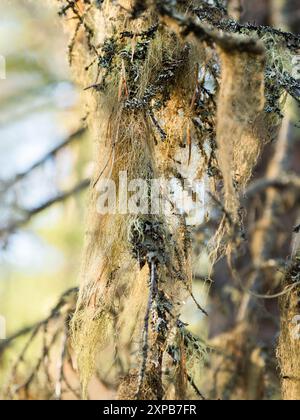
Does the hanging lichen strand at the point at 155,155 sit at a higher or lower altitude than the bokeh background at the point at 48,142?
lower

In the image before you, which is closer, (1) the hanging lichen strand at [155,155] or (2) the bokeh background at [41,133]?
(1) the hanging lichen strand at [155,155]

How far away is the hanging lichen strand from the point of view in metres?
1.90

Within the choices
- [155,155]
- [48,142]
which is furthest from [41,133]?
[155,155]

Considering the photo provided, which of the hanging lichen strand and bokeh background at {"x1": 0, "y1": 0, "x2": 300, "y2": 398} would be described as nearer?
the hanging lichen strand

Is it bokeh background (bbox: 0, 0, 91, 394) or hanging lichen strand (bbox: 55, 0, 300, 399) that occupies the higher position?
bokeh background (bbox: 0, 0, 91, 394)

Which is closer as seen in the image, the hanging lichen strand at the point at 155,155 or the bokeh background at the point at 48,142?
the hanging lichen strand at the point at 155,155

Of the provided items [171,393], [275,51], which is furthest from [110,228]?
[275,51]

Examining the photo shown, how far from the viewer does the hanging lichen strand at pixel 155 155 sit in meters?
1.90

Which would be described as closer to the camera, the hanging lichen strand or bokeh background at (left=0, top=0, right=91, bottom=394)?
the hanging lichen strand

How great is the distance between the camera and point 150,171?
76.3 inches

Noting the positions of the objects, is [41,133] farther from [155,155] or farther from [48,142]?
[155,155]

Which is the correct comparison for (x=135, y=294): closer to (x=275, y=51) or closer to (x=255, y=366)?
(x=275, y=51)
